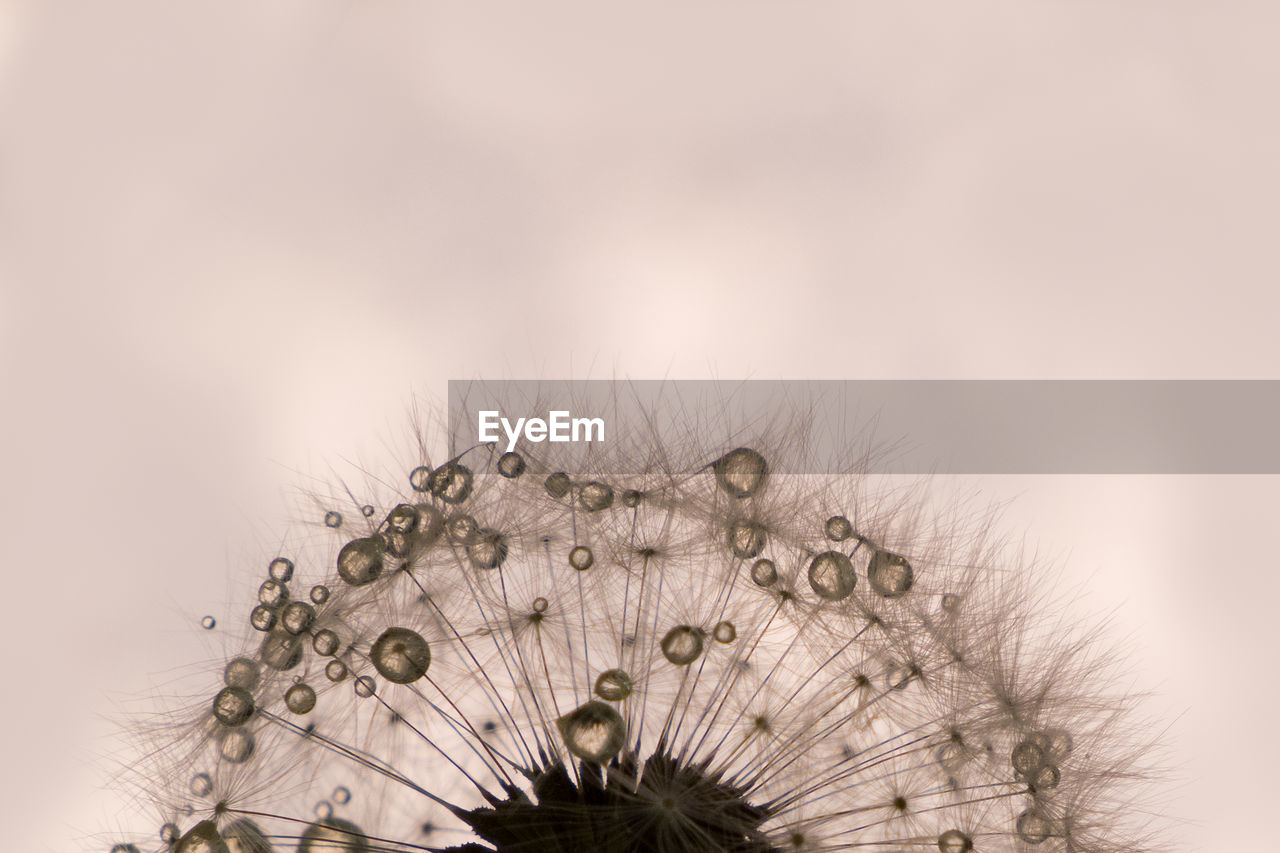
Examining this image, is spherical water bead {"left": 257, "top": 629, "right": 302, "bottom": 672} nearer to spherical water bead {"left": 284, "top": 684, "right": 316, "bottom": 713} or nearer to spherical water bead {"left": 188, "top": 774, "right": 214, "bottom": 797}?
spherical water bead {"left": 284, "top": 684, "right": 316, "bottom": 713}

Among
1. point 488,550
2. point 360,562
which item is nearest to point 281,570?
point 360,562

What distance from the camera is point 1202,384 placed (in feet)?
11.6

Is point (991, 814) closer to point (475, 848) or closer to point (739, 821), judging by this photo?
point (739, 821)

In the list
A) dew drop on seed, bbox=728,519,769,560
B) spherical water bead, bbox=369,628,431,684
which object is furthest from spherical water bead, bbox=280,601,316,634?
dew drop on seed, bbox=728,519,769,560

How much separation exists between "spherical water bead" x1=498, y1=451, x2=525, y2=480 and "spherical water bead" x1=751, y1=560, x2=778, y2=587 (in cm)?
76

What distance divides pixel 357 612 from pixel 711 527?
103cm

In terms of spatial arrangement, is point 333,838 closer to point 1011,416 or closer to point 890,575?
point 890,575

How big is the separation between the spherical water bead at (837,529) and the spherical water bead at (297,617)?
1.51 m

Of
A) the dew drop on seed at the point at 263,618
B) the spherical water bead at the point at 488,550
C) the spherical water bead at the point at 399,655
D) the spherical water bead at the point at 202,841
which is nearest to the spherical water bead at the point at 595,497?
the spherical water bead at the point at 488,550

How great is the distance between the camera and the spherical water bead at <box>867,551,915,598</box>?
238cm

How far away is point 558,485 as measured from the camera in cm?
252

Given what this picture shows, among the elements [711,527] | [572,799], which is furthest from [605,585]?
[572,799]

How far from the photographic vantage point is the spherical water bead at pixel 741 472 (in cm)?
245

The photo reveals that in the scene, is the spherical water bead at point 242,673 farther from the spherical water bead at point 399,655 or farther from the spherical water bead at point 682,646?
the spherical water bead at point 682,646
